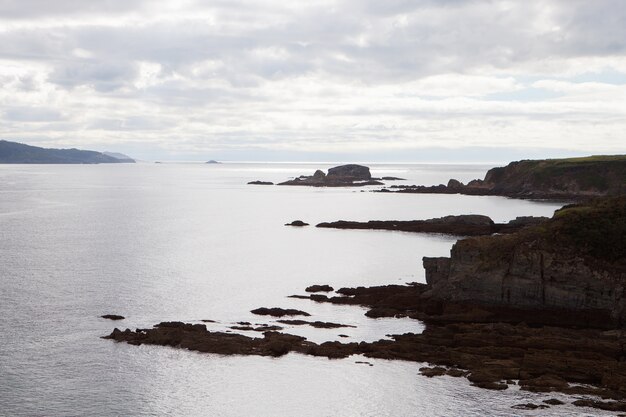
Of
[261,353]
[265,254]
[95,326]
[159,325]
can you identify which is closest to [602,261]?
[261,353]

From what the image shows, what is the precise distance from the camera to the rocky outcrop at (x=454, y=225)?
120750 mm

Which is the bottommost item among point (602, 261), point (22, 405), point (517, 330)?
point (22, 405)

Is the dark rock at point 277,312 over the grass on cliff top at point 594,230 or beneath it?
beneath

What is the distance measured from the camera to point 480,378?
4288cm

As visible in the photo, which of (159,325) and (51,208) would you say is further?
(51,208)

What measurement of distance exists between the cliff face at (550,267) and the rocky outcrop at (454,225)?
54113 millimetres

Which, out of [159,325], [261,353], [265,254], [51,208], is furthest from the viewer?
[51,208]

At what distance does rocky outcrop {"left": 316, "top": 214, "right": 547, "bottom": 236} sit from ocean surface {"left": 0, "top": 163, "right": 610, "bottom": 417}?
5.31 metres

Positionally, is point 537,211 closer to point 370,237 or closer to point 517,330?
point 370,237

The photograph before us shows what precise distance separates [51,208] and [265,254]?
96937 mm

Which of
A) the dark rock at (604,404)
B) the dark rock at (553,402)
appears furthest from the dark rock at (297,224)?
the dark rock at (604,404)

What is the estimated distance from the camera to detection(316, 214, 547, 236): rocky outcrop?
120750 millimetres

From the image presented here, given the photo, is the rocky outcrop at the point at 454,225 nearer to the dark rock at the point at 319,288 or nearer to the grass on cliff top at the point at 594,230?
the grass on cliff top at the point at 594,230

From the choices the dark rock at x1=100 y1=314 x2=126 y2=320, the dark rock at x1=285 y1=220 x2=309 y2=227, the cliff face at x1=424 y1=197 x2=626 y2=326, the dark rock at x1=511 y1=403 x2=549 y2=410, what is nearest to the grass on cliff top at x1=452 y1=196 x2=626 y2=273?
the cliff face at x1=424 y1=197 x2=626 y2=326
